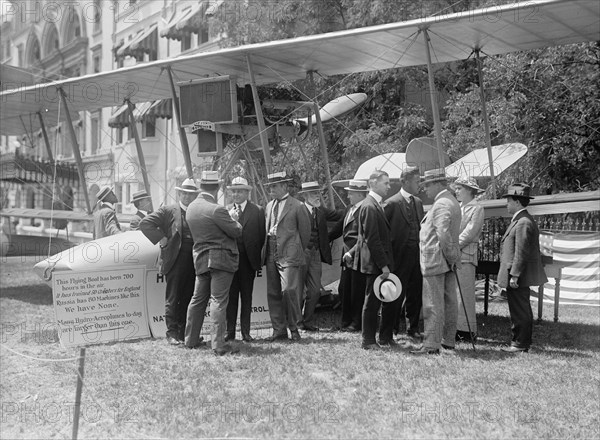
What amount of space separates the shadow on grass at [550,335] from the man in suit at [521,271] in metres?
0.25

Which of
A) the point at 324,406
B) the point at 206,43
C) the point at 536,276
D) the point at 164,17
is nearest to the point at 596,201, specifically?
the point at 536,276

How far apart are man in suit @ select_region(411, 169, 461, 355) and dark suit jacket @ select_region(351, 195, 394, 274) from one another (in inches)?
15.3

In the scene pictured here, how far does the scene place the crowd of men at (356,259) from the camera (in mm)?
6859

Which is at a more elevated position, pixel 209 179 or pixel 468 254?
pixel 209 179

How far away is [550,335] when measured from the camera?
27.0ft

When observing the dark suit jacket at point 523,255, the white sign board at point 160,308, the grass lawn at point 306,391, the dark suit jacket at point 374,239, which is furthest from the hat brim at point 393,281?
the white sign board at point 160,308

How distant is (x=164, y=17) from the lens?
93.1 feet

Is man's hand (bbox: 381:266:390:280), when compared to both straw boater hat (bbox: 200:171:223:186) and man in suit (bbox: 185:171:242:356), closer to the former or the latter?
man in suit (bbox: 185:171:242:356)

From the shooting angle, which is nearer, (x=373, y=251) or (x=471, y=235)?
(x=373, y=251)

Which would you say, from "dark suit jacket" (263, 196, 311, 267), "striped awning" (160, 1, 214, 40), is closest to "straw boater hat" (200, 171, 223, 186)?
"dark suit jacket" (263, 196, 311, 267)

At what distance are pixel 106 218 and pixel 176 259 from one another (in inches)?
81.3

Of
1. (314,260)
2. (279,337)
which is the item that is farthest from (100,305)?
(314,260)

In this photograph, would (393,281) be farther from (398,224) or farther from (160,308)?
(160,308)

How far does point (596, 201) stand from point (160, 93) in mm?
9425
